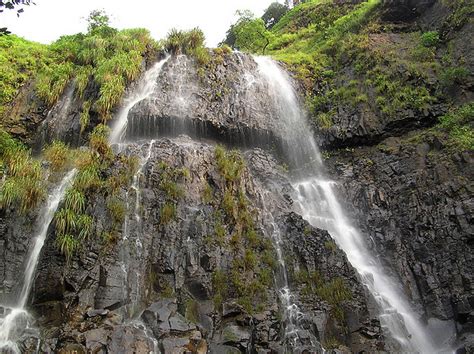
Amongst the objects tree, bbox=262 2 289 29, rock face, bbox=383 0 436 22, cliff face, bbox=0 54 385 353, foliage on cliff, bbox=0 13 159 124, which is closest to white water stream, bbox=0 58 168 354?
cliff face, bbox=0 54 385 353

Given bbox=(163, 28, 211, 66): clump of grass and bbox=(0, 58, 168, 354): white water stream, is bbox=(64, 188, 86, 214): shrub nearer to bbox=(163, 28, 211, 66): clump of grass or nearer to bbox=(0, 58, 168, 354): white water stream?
bbox=(0, 58, 168, 354): white water stream

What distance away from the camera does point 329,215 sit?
48.2 feet

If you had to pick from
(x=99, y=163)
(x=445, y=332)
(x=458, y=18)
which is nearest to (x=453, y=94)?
(x=458, y=18)

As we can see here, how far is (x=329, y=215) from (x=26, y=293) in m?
9.23

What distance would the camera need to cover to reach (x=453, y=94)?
16.9 m

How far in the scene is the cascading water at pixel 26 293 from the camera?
31.1ft

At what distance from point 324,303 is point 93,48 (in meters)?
15.3

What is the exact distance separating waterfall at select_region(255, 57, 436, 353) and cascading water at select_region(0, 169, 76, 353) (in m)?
7.62

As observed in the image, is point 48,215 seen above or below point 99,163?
below

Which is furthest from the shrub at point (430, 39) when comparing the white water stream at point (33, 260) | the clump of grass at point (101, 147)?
the clump of grass at point (101, 147)

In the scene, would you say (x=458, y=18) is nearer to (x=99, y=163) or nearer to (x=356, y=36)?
(x=356, y=36)

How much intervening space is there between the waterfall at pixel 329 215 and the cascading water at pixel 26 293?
7.62 m

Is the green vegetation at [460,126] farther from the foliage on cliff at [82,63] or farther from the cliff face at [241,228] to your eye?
the foliage on cliff at [82,63]

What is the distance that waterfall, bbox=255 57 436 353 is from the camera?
11.3 m
